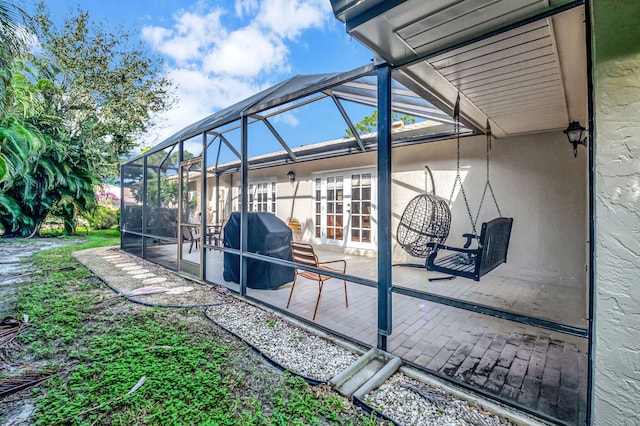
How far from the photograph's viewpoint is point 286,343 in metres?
2.55

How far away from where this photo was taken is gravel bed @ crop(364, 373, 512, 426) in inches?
64.0

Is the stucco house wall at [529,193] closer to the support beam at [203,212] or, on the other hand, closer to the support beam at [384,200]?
the support beam at [384,200]

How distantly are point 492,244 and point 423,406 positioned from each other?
2.27m

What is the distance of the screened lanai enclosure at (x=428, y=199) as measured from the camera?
204cm

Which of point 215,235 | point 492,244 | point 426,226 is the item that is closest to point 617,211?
point 492,244

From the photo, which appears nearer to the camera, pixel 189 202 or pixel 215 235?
pixel 189 202

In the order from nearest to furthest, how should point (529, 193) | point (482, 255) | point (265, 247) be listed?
point (482, 255) → point (265, 247) → point (529, 193)

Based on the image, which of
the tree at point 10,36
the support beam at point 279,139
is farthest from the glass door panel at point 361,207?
the tree at point 10,36

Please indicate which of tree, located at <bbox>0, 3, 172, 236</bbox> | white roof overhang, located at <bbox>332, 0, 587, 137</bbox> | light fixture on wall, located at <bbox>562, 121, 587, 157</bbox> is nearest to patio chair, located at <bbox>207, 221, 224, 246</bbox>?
white roof overhang, located at <bbox>332, 0, 587, 137</bbox>

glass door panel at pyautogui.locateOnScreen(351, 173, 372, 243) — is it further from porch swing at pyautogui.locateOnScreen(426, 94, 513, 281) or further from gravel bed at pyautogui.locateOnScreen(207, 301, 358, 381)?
gravel bed at pyautogui.locateOnScreen(207, 301, 358, 381)

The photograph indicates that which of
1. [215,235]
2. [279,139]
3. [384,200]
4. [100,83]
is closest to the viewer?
[384,200]

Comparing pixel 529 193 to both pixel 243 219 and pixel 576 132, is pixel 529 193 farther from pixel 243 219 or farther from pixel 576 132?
pixel 243 219

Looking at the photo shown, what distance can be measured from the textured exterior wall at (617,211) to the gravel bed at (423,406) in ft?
1.82

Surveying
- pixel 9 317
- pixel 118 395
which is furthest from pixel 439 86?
pixel 9 317
